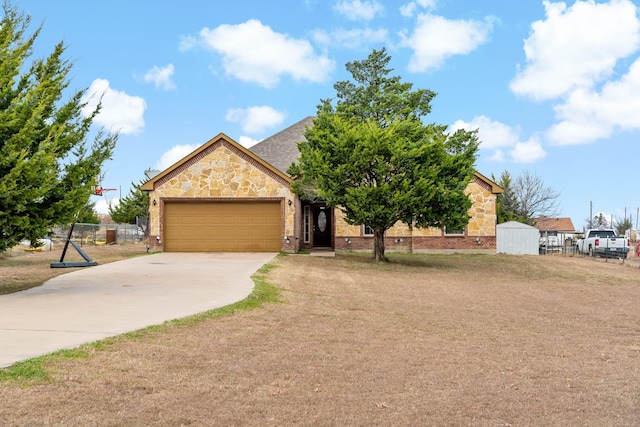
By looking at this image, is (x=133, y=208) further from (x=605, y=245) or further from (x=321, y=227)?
(x=605, y=245)

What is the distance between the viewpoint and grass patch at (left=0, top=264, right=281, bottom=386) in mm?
5715

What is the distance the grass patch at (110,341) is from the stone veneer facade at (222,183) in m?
13.1

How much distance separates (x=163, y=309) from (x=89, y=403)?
5073mm

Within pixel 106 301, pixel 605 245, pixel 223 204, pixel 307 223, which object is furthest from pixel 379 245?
pixel 605 245

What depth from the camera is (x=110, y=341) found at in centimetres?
740

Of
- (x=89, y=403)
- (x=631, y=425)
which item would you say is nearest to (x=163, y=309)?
(x=89, y=403)

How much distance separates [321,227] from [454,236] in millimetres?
7195

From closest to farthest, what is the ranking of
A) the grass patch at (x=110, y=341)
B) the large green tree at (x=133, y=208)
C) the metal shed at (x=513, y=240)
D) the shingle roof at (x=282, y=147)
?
1. the grass patch at (x=110, y=341)
2. the shingle roof at (x=282, y=147)
3. the metal shed at (x=513, y=240)
4. the large green tree at (x=133, y=208)

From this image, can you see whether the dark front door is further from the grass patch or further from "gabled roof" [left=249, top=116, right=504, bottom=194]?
the grass patch

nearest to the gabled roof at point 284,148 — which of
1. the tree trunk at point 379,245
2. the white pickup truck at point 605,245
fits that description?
the white pickup truck at point 605,245

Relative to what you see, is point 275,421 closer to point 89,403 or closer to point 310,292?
point 89,403

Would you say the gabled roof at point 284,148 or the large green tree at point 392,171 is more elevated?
the gabled roof at point 284,148

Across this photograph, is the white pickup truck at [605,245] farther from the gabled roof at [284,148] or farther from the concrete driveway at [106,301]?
the concrete driveway at [106,301]

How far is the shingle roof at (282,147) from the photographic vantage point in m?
32.2
